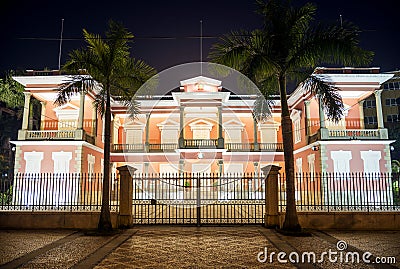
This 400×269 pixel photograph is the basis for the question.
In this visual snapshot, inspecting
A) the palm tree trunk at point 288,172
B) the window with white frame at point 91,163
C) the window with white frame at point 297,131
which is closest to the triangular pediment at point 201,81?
the window with white frame at point 297,131

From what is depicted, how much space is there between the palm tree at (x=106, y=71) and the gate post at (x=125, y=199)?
0.59 m

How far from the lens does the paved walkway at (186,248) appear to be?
6059mm

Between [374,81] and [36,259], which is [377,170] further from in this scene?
[36,259]

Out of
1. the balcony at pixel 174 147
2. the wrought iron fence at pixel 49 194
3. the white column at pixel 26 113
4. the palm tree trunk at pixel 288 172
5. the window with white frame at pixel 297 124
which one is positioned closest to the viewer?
the palm tree trunk at pixel 288 172

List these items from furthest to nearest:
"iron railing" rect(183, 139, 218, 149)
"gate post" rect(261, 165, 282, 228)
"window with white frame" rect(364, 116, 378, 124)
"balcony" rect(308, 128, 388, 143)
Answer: "window with white frame" rect(364, 116, 378, 124) < "iron railing" rect(183, 139, 218, 149) < "balcony" rect(308, 128, 388, 143) < "gate post" rect(261, 165, 282, 228)

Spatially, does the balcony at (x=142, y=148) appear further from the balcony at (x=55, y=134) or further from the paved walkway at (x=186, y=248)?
the paved walkway at (x=186, y=248)

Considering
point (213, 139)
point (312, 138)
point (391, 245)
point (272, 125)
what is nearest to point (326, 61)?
point (391, 245)

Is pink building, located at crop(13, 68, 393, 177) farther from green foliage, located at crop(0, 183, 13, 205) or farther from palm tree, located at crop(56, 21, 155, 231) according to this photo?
palm tree, located at crop(56, 21, 155, 231)

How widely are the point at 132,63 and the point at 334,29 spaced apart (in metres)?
5.70

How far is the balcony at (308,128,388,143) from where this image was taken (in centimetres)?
1902

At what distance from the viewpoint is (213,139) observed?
895 inches

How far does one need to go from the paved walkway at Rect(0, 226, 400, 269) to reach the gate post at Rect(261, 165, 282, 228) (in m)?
0.52

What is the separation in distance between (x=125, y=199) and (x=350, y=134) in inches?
559

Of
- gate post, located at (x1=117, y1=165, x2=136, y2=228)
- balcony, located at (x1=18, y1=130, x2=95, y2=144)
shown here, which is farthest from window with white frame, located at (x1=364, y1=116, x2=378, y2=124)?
gate post, located at (x1=117, y1=165, x2=136, y2=228)
